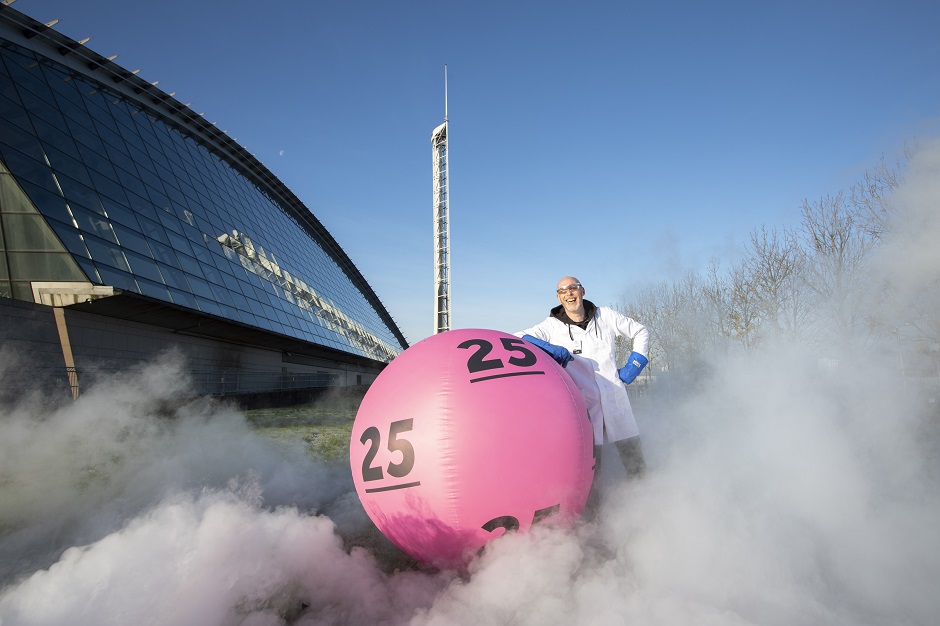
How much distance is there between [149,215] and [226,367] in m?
5.60

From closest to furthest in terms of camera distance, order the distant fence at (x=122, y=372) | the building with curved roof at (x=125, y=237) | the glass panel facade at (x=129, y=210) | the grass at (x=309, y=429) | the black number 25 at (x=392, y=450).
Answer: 1. the black number 25 at (x=392, y=450)
2. the grass at (x=309, y=429)
3. the distant fence at (x=122, y=372)
4. the building with curved roof at (x=125, y=237)
5. the glass panel facade at (x=129, y=210)

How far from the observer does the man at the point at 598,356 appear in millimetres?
4398

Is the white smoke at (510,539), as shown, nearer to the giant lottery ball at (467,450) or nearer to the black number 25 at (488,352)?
the giant lottery ball at (467,450)

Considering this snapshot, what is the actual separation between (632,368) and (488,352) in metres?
1.87

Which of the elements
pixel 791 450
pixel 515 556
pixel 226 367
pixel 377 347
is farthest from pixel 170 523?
pixel 377 347

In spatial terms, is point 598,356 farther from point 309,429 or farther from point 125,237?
point 125,237

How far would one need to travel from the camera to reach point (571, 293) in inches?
178

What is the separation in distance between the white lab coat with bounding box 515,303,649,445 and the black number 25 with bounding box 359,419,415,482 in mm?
1844

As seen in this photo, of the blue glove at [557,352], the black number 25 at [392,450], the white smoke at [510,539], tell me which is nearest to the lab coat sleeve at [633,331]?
the blue glove at [557,352]

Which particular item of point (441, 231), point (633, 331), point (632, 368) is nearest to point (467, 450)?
point (632, 368)

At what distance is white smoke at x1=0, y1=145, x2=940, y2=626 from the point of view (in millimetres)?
2512

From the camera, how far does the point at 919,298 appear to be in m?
6.23

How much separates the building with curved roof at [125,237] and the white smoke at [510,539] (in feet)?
16.6

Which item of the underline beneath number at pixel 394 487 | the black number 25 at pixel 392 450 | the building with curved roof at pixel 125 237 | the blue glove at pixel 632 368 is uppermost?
the building with curved roof at pixel 125 237
